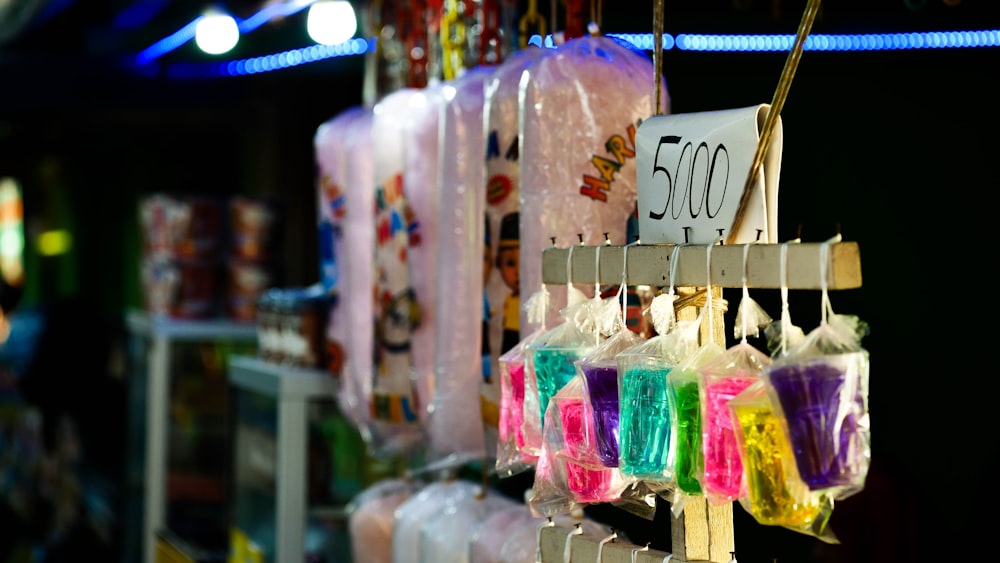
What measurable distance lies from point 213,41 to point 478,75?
89.8 inches

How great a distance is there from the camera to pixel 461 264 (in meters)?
1.97

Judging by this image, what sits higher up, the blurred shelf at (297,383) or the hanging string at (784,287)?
the hanging string at (784,287)

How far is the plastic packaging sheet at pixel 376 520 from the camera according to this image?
2268 mm

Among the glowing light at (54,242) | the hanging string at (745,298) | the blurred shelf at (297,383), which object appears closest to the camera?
the hanging string at (745,298)

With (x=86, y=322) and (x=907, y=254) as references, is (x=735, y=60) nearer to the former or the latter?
(x=907, y=254)

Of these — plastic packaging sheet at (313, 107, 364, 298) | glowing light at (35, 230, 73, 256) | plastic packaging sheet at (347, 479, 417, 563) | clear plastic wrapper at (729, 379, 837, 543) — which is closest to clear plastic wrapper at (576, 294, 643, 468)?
clear plastic wrapper at (729, 379, 837, 543)

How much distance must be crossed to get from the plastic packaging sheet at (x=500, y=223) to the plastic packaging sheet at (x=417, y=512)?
0.81ft

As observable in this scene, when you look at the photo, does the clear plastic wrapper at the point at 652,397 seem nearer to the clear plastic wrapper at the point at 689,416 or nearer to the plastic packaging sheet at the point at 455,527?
the clear plastic wrapper at the point at 689,416

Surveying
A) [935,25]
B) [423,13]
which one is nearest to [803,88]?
[935,25]

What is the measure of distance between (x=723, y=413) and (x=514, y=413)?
16.5 inches

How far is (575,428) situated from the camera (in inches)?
55.6

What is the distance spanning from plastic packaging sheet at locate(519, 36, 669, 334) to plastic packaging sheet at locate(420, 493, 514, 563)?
421mm

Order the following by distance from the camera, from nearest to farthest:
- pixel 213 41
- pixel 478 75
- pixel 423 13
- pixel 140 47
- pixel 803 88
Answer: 1. pixel 478 75
2. pixel 803 88
3. pixel 423 13
4. pixel 213 41
5. pixel 140 47

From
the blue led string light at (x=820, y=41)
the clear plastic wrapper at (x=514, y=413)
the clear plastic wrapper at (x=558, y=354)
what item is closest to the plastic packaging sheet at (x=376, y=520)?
the clear plastic wrapper at (x=514, y=413)
